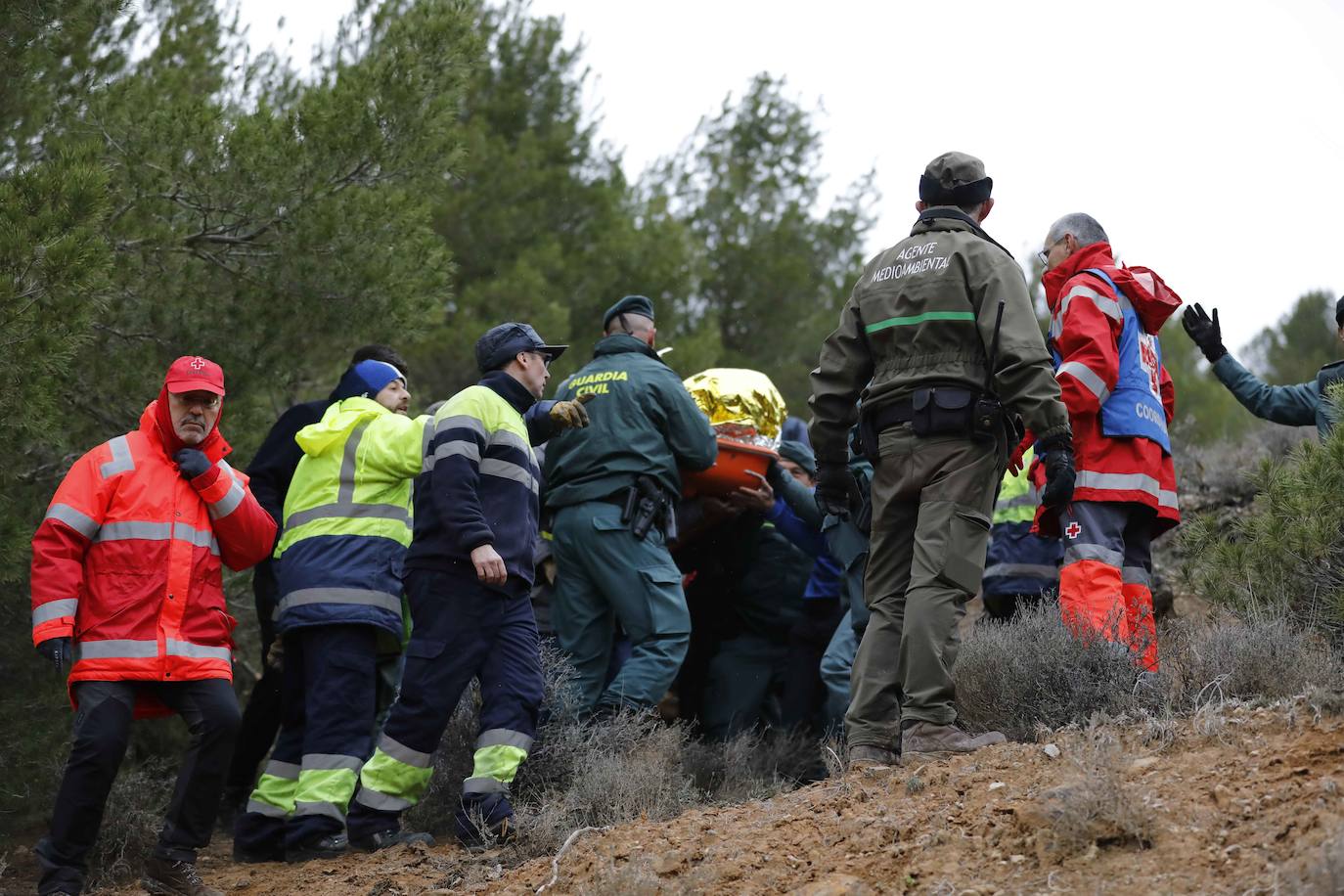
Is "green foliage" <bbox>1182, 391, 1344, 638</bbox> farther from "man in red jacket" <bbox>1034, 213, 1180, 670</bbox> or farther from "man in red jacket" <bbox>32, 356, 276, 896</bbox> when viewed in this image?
"man in red jacket" <bbox>32, 356, 276, 896</bbox>

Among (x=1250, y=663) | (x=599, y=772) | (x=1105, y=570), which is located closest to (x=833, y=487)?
(x=1105, y=570)

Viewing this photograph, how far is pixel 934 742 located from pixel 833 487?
116cm

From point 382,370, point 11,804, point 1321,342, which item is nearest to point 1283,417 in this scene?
point 382,370

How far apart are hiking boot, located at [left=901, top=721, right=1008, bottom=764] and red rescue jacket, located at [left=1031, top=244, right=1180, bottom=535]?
5.20 ft

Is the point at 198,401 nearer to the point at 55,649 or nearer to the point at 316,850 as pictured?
the point at 55,649

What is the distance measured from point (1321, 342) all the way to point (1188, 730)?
20.7m

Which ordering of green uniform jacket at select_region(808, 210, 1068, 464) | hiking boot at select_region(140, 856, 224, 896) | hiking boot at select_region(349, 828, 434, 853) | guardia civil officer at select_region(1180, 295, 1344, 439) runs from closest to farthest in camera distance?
green uniform jacket at select_region(808, 210, 1068, 464) < hiking boot at select_region(140, 856, 224, 896) < hiking boot at select_region(349, 828, 434, 853) < guardia civil officer at select_region(1180, 295, 1344, 439)

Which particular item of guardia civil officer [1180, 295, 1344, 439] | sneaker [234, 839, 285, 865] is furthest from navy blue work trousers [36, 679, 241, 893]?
guardia civil officer [1180, 295, 1344, 439]

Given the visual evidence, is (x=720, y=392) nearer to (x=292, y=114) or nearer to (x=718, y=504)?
(x=718, y=504)

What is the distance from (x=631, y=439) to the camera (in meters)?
7.23

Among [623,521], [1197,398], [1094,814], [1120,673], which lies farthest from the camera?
[1197,398]

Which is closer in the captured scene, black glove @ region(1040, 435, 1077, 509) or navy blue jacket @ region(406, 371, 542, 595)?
black glove @ region(1040, 435, 1077, 509)

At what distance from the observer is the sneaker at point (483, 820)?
5746 mm

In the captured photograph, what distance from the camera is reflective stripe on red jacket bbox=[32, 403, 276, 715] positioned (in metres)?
5.45
